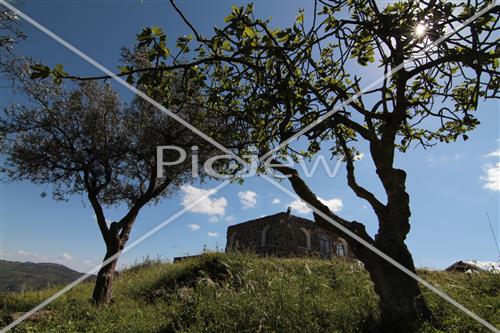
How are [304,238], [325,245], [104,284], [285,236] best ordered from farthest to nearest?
[325,245] → [304,238] → [285,236] → [104,284]

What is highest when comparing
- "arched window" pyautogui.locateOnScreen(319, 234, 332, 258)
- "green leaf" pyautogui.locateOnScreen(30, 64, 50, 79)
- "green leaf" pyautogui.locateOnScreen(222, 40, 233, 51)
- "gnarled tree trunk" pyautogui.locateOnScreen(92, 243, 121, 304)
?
"green leaf" pyautogui.locateOnScreen(222, 40, 233, 51)

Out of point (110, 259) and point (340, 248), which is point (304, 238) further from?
point (110, 259)

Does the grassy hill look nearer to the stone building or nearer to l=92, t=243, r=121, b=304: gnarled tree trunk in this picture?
l=92, t=243, r=121, b=304: gnarled tree trunk

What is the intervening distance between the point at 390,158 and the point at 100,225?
37.4ft

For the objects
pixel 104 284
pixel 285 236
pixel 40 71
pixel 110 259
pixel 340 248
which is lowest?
pixel 104 284

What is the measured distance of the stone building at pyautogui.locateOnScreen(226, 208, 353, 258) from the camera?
25.5 m

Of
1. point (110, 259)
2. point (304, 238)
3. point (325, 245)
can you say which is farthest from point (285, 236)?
point (110, 259)

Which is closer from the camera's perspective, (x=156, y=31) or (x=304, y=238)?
(x=156, y=31)

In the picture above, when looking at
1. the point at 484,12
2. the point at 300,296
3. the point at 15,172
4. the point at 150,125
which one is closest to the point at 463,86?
the point at 484,12

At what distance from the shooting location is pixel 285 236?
84.6ft

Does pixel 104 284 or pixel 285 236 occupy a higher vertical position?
pixel 285 236

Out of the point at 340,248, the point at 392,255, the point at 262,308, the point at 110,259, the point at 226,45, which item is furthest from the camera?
the point at 340,248

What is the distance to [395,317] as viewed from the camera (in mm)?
5379

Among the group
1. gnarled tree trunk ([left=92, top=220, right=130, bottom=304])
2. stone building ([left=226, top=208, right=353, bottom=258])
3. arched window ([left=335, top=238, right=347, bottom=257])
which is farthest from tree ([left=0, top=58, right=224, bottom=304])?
arched window ([left=335, top=238, right=347, bottom=257])
